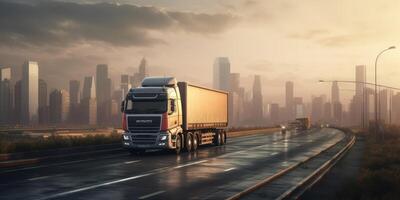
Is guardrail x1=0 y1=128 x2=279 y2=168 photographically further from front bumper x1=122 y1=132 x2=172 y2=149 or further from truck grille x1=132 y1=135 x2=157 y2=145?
truck grille x1=132 y1=135 x2=157 y2=145

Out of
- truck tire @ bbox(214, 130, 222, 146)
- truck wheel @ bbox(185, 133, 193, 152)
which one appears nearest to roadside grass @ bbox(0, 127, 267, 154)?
truck tire @ bbox(214, 130, 222, 146)

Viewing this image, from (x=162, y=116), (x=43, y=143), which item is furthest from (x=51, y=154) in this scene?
(x=162, y=116)

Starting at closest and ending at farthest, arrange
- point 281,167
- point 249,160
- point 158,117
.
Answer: point 281,167, point 249,160, point 158,117

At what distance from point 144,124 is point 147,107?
94 cm

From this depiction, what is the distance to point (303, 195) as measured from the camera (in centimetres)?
1482

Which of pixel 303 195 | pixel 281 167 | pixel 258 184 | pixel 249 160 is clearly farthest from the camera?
pixel 249 160

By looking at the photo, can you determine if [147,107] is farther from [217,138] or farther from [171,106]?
[217,138]

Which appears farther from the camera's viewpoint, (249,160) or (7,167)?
(249,160)

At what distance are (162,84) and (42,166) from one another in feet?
30.2

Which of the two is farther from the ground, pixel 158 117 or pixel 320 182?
pixel 158 117

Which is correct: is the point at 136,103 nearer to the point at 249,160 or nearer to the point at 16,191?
the point at 249,160

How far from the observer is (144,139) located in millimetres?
29094

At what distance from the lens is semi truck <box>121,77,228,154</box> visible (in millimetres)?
28953

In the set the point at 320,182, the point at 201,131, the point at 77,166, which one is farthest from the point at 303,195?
the point at 201,131
